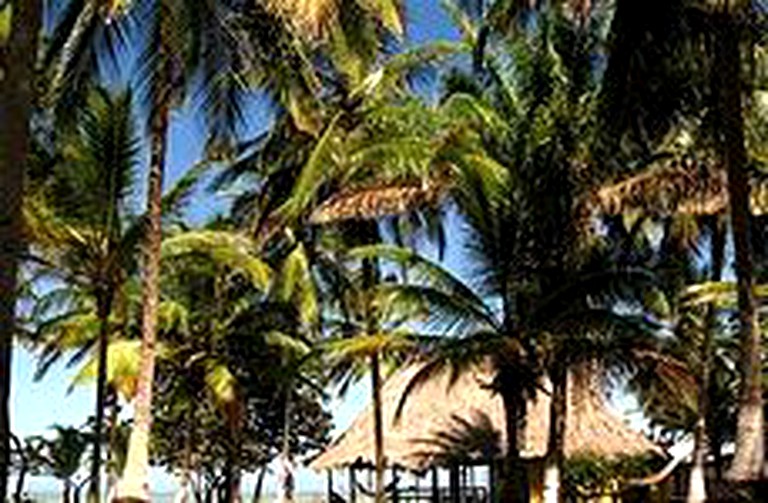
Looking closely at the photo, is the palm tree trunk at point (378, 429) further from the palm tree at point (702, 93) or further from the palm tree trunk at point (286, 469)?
the palm tree trunk at point (286, 469)

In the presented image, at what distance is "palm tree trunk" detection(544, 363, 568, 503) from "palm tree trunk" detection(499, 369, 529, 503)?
458 mm

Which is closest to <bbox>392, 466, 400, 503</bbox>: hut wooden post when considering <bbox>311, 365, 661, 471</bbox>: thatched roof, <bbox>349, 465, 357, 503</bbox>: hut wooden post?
<bbox>349, 465, 357, 503</bbox>: hut wooden post

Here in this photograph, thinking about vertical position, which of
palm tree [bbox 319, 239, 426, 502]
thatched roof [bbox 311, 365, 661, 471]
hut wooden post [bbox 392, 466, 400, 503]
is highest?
palm tree [bbox 319, 239, 426, 502]

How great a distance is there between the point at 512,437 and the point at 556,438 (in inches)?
26.2

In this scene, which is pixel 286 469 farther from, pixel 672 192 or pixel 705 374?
pixel 672 192

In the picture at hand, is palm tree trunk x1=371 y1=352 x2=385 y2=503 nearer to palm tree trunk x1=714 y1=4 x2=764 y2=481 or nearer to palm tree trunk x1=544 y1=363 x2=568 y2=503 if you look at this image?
palm tree trunk x1=544 y1=363 x2=568 y2=503

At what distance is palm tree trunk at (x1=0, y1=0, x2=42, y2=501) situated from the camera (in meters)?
9.21

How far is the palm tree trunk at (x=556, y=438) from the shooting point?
20484mm

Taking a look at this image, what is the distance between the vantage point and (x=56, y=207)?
19500 millimetres

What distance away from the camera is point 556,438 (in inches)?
812

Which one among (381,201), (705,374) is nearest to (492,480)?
(705,374)

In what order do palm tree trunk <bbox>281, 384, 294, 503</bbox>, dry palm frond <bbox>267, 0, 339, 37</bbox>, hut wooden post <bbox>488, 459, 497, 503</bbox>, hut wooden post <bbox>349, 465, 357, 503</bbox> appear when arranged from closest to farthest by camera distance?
dry palm frond <bbox>267, 0, 339, 37</bbox>
hut wooden post <bbox>488, 459, 497, 503</bbox>
hut wooden post <bbox>349, 465, 357, 503</bbox>
palm tree trunk <bbox>281, 384, 294, 503</bbox>

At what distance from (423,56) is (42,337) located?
9840 millimetres

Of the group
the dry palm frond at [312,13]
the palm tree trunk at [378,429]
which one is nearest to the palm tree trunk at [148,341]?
the dry palm frond at [312,13]
